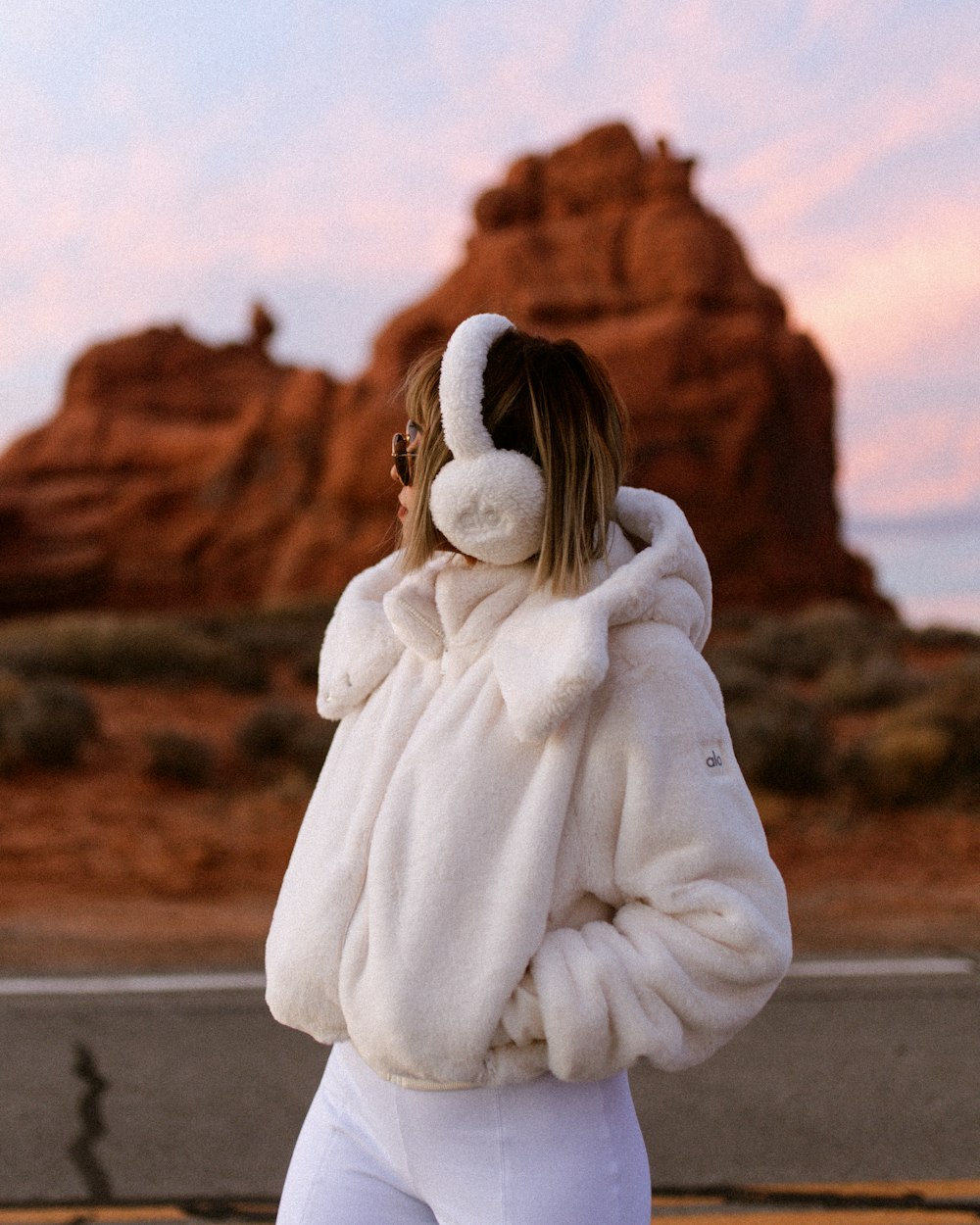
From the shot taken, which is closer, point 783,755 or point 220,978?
point 220,978

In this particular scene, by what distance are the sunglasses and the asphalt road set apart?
2.52 meters

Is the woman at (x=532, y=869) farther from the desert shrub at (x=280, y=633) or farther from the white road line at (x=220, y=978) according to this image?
the desert shrub at (x=280, y=633)

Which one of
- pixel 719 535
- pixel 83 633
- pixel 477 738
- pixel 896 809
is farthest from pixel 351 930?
pixel 719 535

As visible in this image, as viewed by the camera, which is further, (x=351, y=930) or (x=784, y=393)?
(x=784, y=393)

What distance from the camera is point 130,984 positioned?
5520 millimetres

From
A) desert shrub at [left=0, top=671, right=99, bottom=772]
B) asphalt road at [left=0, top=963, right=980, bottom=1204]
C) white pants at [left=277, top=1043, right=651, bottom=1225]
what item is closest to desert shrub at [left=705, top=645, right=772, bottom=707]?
desert shrub at [left=0, top=671, right=99, bottom=772]

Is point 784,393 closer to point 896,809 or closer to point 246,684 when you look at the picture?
point 246,684

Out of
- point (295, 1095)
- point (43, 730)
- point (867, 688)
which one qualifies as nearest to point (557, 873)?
point (295, 1095)

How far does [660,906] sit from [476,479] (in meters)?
A: 0.60

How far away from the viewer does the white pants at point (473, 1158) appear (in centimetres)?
156

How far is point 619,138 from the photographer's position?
38.8 meters

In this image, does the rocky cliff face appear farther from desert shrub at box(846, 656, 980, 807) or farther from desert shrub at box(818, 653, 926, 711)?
desert shrub at box(846, 656, 980, 807)

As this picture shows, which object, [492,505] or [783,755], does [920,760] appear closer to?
[783,755]

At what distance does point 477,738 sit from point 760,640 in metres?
18.9
